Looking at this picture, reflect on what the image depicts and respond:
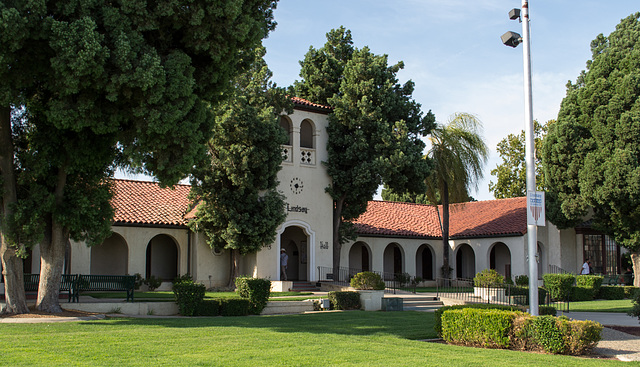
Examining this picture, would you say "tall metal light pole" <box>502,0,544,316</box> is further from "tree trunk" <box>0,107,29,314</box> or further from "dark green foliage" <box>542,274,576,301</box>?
"dark green foliage" <box>542,274,576,301</box>

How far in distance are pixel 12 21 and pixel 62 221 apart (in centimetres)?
574

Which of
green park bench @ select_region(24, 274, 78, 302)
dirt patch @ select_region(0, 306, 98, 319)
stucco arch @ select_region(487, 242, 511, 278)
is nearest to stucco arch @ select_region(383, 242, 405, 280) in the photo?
stucco arch @ select_region(487, 242, 511, 278)

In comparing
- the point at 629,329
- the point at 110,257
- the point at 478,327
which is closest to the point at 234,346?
the point at 478,327

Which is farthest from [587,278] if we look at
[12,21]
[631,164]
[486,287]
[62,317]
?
[12,21]

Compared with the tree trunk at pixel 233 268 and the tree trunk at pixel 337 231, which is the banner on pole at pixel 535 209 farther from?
the tree trunk at pixel 337 231

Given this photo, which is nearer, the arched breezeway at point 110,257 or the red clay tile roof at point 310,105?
the red clay tile roof at point 310,105

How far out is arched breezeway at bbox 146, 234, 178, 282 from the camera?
28969 mm

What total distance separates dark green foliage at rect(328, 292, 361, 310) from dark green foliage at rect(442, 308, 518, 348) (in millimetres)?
7902

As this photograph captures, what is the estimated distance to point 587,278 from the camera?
27516 mm

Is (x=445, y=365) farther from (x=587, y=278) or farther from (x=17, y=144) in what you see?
(x=587, y=278)

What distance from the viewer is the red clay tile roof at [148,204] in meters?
26.0

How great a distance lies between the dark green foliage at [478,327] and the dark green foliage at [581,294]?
1672 cm

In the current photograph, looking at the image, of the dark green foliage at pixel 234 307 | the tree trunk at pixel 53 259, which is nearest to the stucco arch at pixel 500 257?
the dark green foliage at pixel 234 307

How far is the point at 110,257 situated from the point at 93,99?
650 inches
